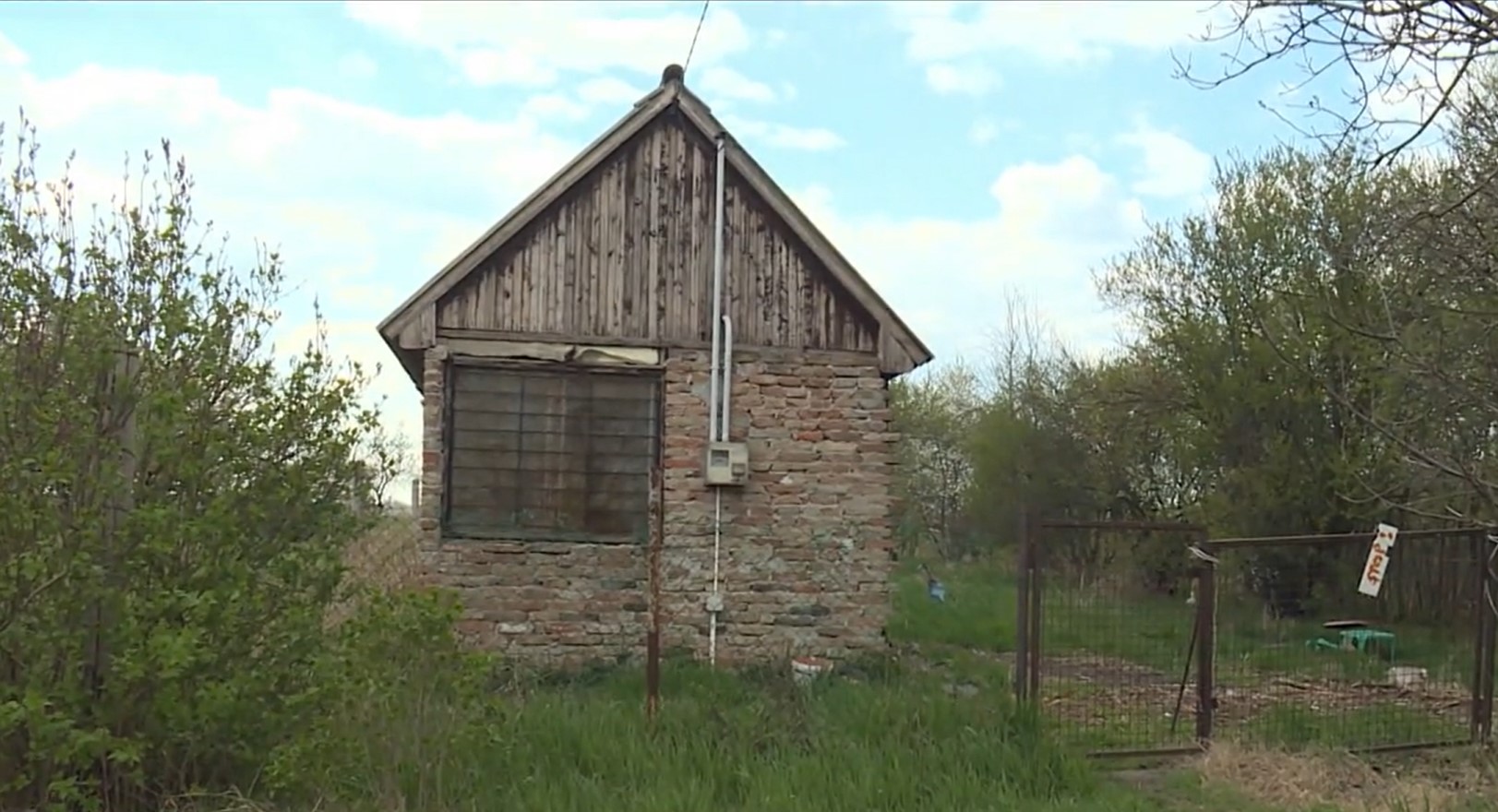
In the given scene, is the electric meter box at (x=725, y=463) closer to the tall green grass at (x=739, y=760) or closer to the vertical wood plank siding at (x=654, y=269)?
the vertical wood plank siding at (x=654, y=269)

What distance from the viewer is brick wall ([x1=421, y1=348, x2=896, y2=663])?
11594 mm

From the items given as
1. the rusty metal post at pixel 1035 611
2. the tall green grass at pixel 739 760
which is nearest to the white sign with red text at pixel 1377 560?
the rusty metal post at pixel 1035 611

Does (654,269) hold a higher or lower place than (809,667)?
higher

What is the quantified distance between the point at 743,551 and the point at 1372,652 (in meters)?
5.10

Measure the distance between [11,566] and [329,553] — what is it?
4.37 feet

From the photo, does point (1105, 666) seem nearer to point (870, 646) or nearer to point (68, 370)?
point (870, 646)

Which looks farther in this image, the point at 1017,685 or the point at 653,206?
the point at 653,206

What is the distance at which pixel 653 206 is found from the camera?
38.8 ft

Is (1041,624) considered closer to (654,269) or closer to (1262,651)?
(1262,651)

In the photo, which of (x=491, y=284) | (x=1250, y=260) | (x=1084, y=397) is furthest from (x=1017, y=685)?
(x=1084, y=397)

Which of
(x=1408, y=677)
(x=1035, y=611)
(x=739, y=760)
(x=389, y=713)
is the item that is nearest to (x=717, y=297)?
(x=1035, y=611)

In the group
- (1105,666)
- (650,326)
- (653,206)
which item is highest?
(653,206)

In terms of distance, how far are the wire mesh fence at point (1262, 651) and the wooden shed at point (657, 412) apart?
2.27 metres

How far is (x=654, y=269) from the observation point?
38.8 feet
